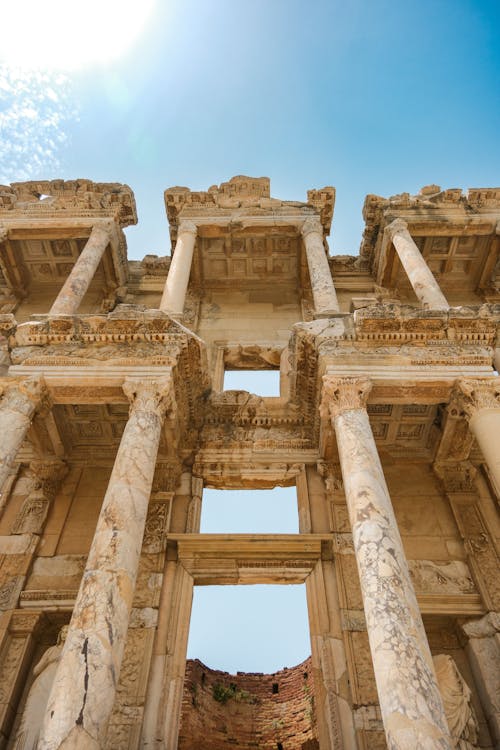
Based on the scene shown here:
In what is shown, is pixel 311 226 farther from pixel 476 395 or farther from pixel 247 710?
pixel 247 710

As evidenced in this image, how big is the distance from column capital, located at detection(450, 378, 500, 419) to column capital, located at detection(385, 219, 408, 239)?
6.38 metres

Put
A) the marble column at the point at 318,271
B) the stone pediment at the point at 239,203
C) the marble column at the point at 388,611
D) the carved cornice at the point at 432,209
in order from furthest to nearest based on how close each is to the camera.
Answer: the stone pediment at the point at 239,203
the carved cornice at the point at 432,209
the marble column at the point at 318,271
the marble column at the point at 388,611

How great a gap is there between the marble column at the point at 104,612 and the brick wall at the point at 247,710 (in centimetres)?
867

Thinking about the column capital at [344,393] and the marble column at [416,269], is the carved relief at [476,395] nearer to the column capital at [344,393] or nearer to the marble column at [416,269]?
the column capital at [344,393]

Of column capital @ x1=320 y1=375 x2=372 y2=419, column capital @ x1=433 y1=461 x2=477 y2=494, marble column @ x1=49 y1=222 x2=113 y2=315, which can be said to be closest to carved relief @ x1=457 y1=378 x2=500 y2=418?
column capital @ x1=320 y1=375 x2=372 y2=419

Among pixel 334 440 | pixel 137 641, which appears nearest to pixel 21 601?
pixel 137 641

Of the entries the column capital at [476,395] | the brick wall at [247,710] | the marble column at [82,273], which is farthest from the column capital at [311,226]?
the brick wall at [247,710]

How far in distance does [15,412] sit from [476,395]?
748 centimetres

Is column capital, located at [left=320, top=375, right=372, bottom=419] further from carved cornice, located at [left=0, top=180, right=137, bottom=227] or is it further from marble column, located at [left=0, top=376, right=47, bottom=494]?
carved cornice, located at [left=0, top=180, right=137, bottom=227]

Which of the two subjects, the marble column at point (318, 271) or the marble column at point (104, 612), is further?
the marble column at point (318, 271)

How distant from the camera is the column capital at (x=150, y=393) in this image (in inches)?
334

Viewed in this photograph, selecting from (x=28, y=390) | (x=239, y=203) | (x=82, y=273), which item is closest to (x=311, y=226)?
(x=239, y=203)

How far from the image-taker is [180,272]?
496 inches

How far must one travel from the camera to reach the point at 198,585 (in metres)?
9.36
